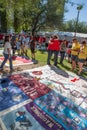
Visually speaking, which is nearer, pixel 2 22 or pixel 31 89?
pixel 31 89

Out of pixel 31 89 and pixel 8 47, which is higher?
pixel 8 47

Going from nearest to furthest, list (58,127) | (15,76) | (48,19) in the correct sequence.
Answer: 1. (58,127)
2. (15,76)
3. (48,19)

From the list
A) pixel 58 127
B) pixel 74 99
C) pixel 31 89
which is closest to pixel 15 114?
pixel 58 127

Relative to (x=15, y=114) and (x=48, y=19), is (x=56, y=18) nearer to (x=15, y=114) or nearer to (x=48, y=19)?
(x=48, y=19)

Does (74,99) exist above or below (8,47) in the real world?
below

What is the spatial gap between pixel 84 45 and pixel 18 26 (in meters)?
21.2

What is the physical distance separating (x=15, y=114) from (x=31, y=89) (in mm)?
1648

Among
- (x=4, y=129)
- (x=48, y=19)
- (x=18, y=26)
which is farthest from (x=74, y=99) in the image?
(x=18, y=26)

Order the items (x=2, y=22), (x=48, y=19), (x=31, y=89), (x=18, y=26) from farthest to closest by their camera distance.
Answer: (x=2, y=22) → (x=18, y=26) → (x=48, y=19) → (x=31, y=89)

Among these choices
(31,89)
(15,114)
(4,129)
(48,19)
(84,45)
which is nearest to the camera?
(4,129)

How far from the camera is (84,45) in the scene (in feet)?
24.8

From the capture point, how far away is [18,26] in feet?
88.7

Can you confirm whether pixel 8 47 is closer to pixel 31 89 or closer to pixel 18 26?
pixel 31 89

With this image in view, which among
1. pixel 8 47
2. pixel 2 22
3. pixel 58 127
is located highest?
pixel 2 22
